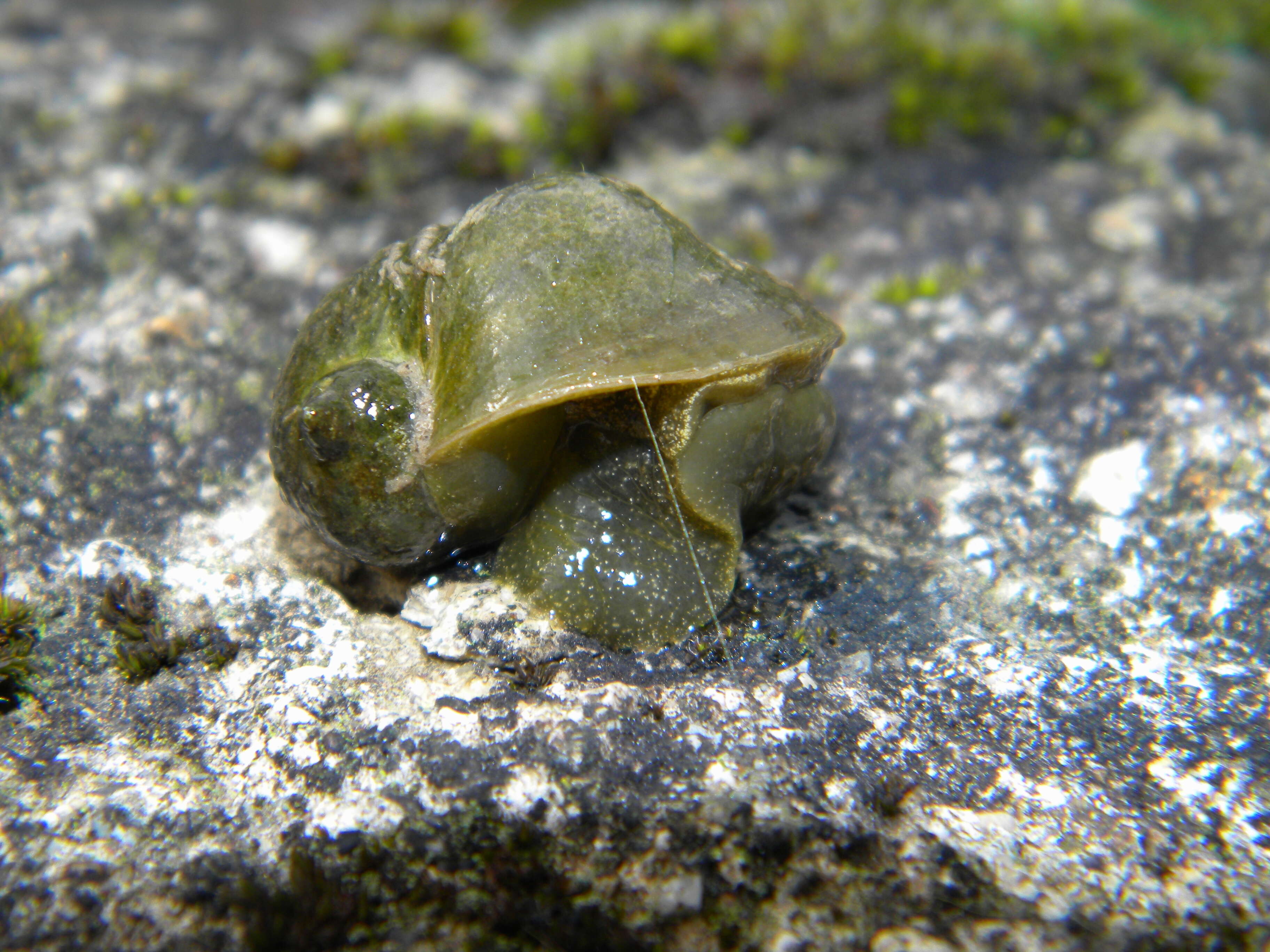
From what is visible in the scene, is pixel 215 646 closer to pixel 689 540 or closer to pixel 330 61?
pixel 689 540

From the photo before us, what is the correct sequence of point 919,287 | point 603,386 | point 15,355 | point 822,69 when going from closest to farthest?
point 603,386, point 15,355, point 919,287, point 822,69

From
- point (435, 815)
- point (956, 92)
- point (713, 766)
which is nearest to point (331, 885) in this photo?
point (435, 815)

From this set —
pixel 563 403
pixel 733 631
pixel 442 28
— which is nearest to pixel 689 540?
pixel 733 631

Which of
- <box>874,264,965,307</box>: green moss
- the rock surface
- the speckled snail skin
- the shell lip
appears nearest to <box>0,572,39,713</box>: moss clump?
the rock surface

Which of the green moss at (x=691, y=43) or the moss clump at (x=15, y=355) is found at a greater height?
the green moss at (x=691, y=43)

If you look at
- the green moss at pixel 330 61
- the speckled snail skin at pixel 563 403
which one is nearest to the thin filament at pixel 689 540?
the speckled snail skin at pixel 563 403

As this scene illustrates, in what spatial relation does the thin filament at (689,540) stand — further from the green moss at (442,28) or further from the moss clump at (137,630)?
the green moss at (442,28)

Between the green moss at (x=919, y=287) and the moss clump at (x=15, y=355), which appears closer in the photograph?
the moss clump at (x=15, y=355)
